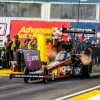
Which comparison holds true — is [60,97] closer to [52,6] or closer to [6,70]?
[6,70]

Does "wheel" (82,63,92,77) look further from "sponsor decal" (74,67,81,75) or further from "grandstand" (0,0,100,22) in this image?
"grandstand" (0,0,100,22)

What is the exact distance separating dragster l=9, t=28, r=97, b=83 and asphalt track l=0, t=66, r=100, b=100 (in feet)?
0.83

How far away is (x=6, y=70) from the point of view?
68.9ft

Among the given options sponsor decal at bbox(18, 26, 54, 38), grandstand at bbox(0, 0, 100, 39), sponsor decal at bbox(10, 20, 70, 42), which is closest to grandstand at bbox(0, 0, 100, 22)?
grandstand at bbox(0, 0, 100, 39)

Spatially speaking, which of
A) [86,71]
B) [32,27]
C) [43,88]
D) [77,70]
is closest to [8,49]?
[86,71]

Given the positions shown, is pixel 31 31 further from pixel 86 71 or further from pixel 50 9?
pixel 86 71

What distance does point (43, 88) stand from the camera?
13.5 metres

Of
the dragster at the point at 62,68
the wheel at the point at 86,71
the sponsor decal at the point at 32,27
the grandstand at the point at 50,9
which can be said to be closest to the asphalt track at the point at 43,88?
the dragster at the point at 62,68

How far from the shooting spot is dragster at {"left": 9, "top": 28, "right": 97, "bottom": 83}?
48.6 feet

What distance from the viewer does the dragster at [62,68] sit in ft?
48.6

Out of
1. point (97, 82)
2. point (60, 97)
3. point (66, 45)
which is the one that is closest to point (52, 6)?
point (66, 45)

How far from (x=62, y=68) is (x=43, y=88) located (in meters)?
2.42

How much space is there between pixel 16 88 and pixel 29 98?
229 cm

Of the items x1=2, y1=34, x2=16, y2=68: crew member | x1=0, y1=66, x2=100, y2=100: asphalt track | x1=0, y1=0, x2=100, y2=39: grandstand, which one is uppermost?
x1=0, y1=0, x2=100, y2=39: grandstand
